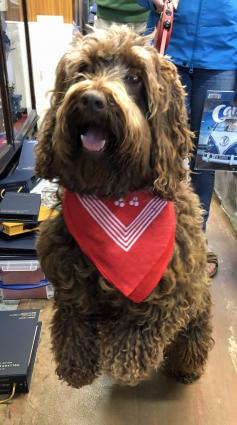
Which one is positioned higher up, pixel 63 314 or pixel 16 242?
pixel 63 314

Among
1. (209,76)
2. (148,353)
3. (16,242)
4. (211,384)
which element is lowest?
(211,384)

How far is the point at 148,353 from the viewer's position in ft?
3.99

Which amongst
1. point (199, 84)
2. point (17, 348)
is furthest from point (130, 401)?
point (199, 84)

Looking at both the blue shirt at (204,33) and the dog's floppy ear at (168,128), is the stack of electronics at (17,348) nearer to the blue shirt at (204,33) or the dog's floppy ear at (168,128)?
the dog's floppy ear at (168,128)

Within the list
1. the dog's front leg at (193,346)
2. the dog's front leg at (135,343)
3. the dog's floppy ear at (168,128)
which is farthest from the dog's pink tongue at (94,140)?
the dog's front leg at (193,346)

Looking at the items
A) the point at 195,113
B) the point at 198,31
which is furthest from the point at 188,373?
the point at 198,31

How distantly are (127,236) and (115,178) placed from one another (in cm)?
17

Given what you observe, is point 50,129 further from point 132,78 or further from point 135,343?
point 135,343

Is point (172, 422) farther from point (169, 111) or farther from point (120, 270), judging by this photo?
point (169, 111)

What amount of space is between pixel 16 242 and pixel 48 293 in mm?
292

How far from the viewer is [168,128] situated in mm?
1151

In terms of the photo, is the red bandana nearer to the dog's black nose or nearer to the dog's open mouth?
the dog's open mouth

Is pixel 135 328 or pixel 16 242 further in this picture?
pixel 16 242

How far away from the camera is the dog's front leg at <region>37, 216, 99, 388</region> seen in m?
1.22
